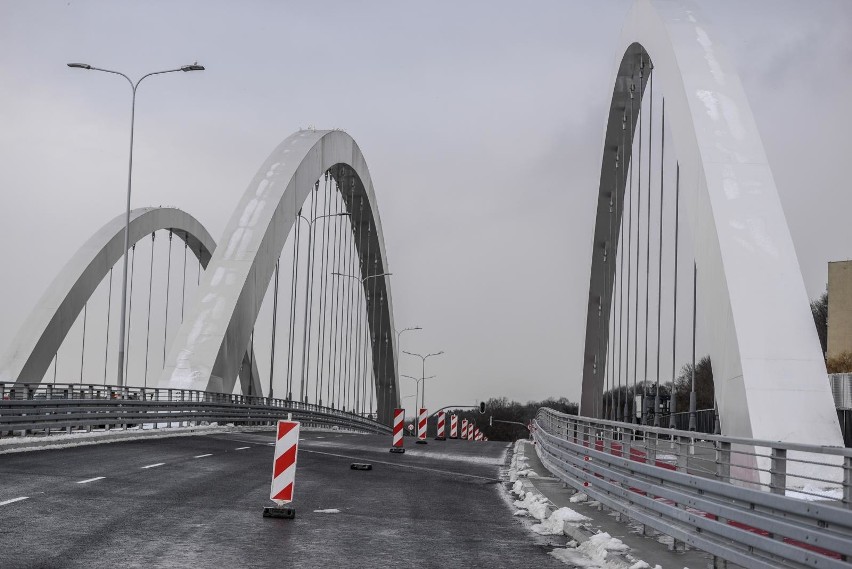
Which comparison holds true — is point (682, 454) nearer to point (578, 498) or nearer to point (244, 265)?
point (578, 498)

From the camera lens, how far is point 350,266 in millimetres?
66562

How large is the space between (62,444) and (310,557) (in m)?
16.4

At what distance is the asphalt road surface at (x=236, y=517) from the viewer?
30.4ft

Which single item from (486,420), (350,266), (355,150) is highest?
(355,150)

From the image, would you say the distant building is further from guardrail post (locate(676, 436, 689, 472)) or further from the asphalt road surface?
guardrail post (locate(676, 436, 689, 472))

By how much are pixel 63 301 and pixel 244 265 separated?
35.2ft

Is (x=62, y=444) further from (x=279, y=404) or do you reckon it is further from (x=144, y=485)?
(x=279, y=404)

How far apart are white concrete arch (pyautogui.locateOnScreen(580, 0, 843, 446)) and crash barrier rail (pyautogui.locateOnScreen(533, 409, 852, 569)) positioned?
0.89m

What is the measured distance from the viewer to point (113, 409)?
30.3 metres

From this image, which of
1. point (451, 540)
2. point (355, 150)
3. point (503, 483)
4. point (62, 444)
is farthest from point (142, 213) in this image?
point (451, 540)

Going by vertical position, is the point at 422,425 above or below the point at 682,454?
below

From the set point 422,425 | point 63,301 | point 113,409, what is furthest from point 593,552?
point 63,301

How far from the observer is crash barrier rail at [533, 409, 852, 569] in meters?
6.43

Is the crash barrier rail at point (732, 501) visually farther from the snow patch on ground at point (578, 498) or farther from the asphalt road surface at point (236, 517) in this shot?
the asphalt road surface at point (236, 517)
